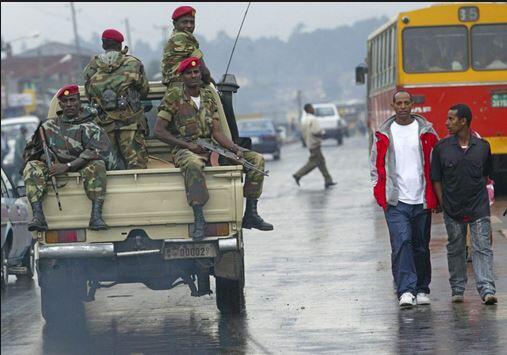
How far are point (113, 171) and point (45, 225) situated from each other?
0.68 m

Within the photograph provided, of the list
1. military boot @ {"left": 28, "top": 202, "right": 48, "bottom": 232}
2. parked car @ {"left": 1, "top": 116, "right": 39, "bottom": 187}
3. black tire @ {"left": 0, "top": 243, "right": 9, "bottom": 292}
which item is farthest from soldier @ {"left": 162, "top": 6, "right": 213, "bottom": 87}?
parked car @ {"left": 1, "top": 116, "right": 39, "bottom": 187}

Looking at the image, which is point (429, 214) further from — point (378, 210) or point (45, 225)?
point (378, 210)

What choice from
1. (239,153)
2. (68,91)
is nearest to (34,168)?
(68,91)

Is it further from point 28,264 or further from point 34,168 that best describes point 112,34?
point 28,264

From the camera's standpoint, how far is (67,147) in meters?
11.2

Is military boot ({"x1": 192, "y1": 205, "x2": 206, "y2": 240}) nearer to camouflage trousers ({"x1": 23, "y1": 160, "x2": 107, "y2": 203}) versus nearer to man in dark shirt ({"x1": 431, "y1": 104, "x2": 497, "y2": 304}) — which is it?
camouflage trousers ({"x1": 23, "y1": 160, "x2": 107, "y2": 203})

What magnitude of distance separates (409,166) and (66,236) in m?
2.91

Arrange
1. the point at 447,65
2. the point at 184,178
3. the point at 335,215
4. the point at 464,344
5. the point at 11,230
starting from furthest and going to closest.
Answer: the point at 447,65 < the point at 335,215 < the point at 11,230 < the point at 184,178 < the point at 464,344

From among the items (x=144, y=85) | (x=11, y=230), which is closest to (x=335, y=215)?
(x=11, y=230)

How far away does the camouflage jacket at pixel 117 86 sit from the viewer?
11.7 metres

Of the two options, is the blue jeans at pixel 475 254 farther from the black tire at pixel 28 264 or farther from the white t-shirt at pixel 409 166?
the black tire at pixel 28 264

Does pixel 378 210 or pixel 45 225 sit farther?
pixel 378 210

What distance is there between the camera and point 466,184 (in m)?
11.2

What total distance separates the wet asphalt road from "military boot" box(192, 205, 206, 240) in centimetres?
78
